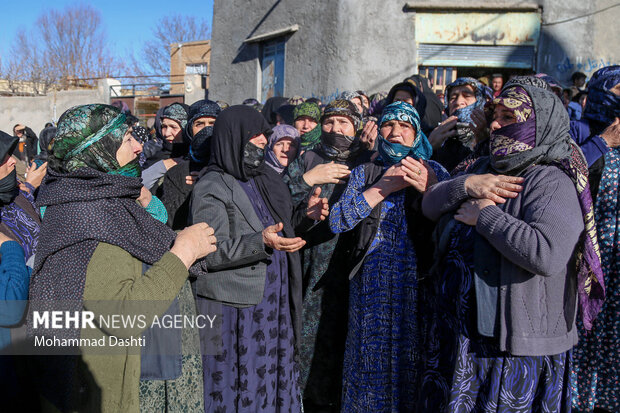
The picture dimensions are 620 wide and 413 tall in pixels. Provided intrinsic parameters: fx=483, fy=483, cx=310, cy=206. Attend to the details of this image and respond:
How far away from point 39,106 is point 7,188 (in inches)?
831

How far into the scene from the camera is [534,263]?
1.89 metres

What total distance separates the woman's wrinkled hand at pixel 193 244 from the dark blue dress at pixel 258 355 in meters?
0.49

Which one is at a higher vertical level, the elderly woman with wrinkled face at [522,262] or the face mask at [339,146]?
the face mask at [339,146]

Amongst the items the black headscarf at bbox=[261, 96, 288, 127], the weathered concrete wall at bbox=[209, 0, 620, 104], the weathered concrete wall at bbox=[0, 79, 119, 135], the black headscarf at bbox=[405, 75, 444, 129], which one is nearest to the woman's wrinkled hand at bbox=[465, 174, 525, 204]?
the black headscarf at bbox=[405, 75, 444, 129]

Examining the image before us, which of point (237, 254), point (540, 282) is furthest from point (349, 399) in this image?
point (540, 282)

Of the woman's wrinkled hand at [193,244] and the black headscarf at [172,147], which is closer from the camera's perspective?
the woman's wrinkled hand at [193,244]

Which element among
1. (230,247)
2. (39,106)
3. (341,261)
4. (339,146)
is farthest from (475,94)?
(39,106)

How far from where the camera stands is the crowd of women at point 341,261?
1.93 meters

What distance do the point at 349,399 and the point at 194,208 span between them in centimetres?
146

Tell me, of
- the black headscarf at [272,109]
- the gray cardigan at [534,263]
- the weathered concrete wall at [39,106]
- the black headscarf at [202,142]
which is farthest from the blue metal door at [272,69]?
the weathered concrete wall at [39,106]

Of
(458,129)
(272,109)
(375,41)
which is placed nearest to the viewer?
(458,129)

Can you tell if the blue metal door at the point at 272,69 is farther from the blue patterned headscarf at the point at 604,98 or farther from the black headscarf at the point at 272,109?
the blue patterned headscarf at the point at 604,98

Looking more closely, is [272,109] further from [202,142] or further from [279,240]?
[279,240]

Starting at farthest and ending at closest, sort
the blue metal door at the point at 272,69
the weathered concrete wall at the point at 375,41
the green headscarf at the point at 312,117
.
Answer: the blue metal door at the point at 272,69
the weathered concrete wall at the point at 375,41
the green headscarf at the point at 312,117
